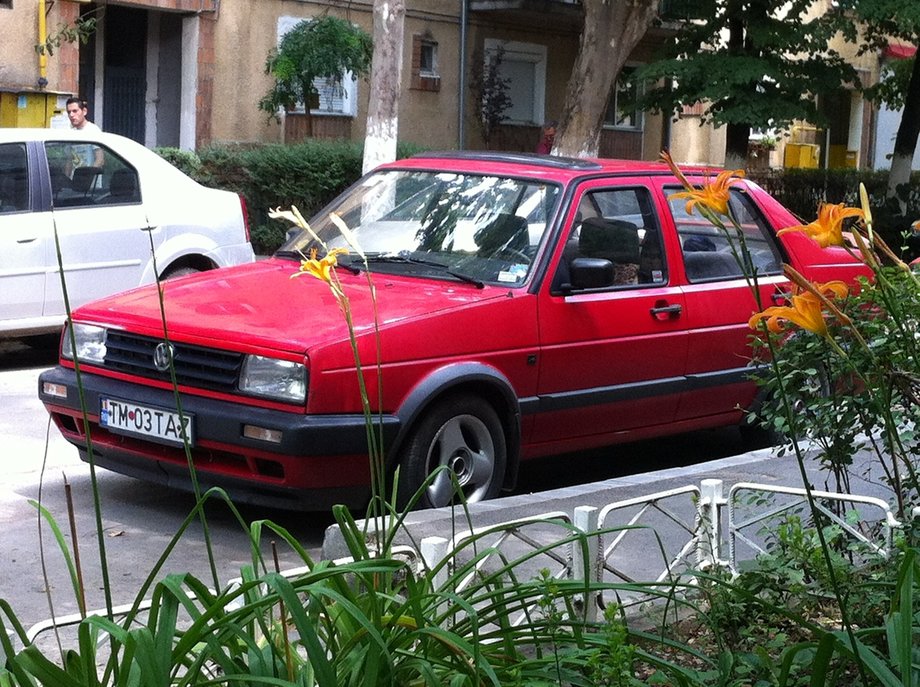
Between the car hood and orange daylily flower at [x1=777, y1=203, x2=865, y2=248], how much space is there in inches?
134

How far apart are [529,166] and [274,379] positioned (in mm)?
2063

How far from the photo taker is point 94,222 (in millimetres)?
10648

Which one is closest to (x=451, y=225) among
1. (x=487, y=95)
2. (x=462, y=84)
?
(x=462, y=84)

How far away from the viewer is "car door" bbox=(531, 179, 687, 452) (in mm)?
6727

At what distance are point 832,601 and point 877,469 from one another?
2.38 meters

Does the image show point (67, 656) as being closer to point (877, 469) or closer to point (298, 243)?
point (877, 469)

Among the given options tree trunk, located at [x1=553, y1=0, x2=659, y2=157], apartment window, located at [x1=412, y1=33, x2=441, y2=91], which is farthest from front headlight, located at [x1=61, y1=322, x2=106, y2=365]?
apartment window, located at [x1=412, y1=33, x2=441, y2=91]

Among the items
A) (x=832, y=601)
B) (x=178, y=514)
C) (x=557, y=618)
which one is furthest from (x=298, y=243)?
(x=557, y=618)

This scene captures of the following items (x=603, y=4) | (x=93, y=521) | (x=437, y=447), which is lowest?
(x=93, y=521)

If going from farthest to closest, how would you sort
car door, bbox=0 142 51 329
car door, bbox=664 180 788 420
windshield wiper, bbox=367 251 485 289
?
car door, bbox=0 142 51 329 < car door, bbox=664 180 788 420 < windshield wiper, bbox=367 251 485 289

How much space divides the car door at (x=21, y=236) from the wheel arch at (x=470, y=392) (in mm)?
4847

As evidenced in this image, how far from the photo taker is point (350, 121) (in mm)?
25188

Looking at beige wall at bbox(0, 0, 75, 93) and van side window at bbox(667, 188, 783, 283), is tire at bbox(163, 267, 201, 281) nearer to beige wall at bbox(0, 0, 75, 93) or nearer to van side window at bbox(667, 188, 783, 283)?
van side window at bbox(667, 188, 783, 283)

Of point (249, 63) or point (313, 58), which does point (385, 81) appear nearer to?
point (313, 58)
